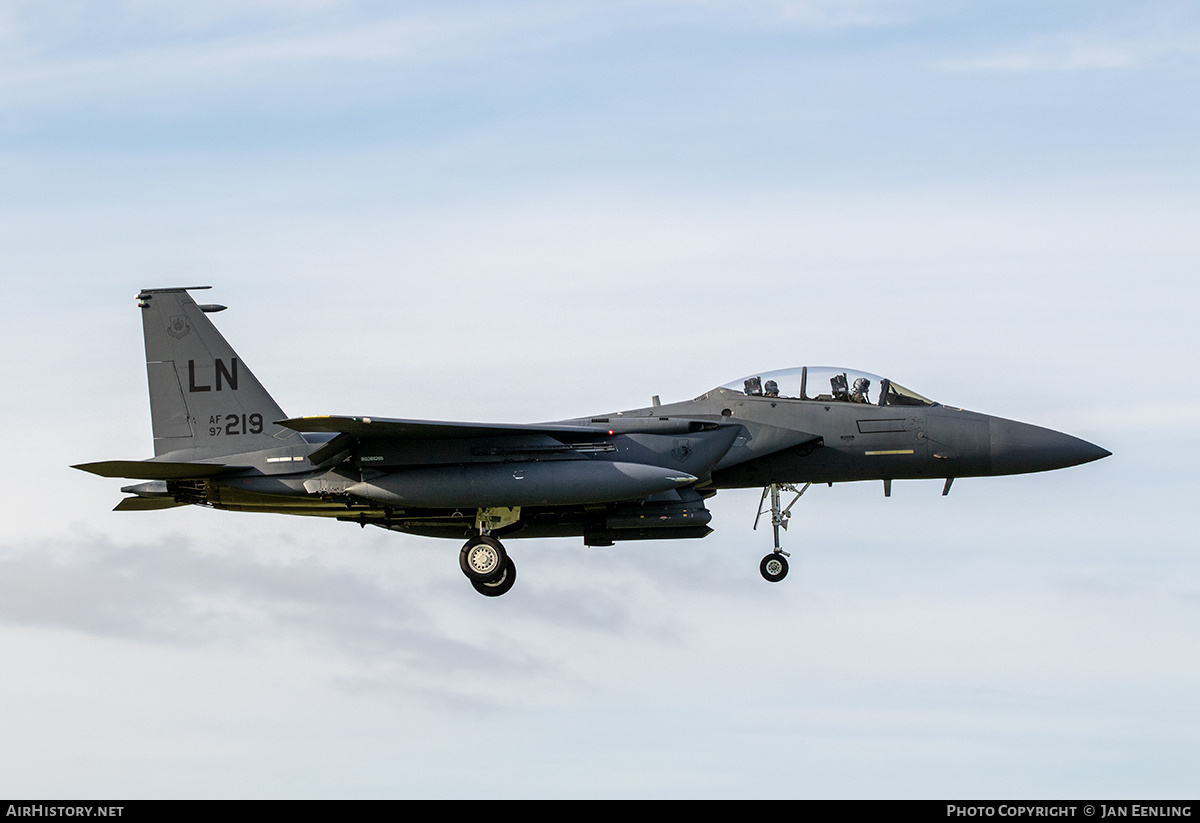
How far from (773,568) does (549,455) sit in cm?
369

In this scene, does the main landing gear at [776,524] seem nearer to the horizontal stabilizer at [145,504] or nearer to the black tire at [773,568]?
the black tire at [773,568]

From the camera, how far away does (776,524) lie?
2305cm

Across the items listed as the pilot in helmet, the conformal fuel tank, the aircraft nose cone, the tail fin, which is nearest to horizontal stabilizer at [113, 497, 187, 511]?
the tail fin

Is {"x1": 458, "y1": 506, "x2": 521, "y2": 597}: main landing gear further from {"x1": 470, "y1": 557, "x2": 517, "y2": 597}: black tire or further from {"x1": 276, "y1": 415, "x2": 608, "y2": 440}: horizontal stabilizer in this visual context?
{"x1": 276, "y1": 415, "x2": 608, "y2": 440}: horizontal stabilizer

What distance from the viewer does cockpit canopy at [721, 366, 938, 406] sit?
22906 mm

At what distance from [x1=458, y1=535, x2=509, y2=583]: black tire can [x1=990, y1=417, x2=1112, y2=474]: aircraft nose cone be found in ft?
Result: 23.7

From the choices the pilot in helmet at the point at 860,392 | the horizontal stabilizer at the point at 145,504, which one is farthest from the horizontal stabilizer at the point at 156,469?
the pilot in helmet at the point at 860,392

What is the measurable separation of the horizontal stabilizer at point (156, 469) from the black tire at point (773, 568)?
7.51 meters

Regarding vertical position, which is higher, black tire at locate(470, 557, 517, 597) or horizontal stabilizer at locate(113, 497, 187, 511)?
horizontal stabilizer at locate(113, 497, 187, 511)

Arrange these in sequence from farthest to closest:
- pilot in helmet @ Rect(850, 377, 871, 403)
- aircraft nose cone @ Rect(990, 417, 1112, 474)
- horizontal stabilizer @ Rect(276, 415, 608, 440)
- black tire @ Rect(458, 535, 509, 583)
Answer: pilot in helmet @ Rect(850, 377, 871, 403) < aircraft nose cone @ Rect(990, 417, 1112, 474) < black tire @ Rect(458, 535, 509, 583) < horizontal stabilizer @ Rect(276, 415, 608, 440)

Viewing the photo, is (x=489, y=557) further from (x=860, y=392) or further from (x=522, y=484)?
(x=860, y=392)
